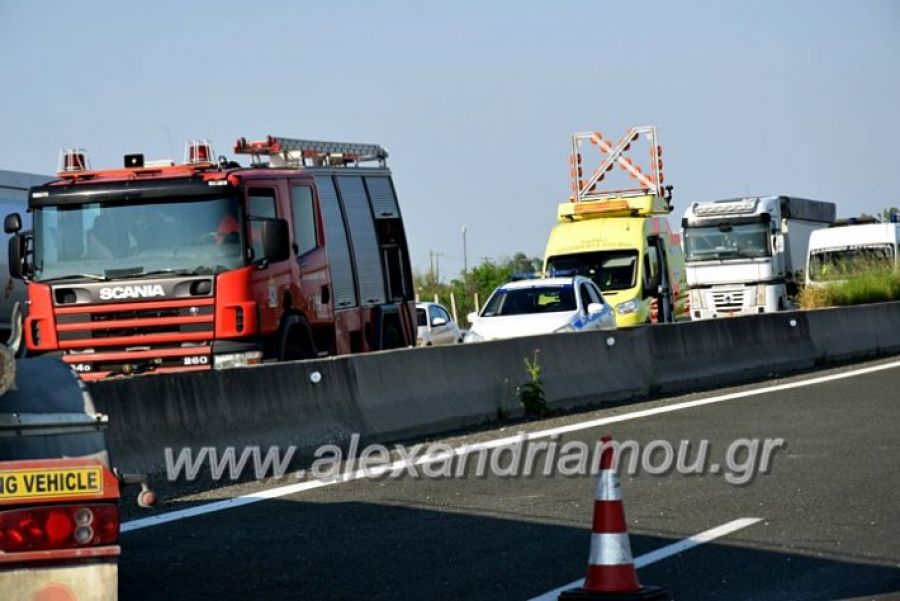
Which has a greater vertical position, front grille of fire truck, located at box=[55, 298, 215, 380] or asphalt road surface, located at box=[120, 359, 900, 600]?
front grille of fire truck, located at box=[55, 298, 215, 380]

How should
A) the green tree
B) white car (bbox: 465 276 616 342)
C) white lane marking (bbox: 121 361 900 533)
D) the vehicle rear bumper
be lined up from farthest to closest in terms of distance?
the green tree → white car (bbox: 465 276 616 342) → white lane marking (bbox: 121 361 900 533) → the vehicle rear bumper

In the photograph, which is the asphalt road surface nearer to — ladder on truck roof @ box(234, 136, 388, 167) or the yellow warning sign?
the yellow warning sign

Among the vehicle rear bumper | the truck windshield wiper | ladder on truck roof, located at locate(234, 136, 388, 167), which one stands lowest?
the vehicle rear bumper

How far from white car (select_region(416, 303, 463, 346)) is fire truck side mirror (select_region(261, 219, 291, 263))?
1698 centimetres

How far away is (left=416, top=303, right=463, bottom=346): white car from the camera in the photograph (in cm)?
3612

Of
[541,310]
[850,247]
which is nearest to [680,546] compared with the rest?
[541,310]

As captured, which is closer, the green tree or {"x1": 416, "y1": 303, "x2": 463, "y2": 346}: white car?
{"x1": 416, "y1": 303, "x2": 463, "y2": 346}: white car

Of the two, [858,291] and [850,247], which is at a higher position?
[850,247]

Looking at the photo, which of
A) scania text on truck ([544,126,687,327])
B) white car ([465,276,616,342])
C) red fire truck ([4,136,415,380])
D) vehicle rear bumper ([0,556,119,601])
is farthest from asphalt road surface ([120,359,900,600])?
scania text on truck ([544,126,687,327])

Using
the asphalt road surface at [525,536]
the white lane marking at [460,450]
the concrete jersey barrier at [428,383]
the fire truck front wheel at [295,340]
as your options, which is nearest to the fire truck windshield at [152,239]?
the fire truck front wheel at [295,340]

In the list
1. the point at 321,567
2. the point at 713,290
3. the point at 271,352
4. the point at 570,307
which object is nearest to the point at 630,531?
the point at 321,567

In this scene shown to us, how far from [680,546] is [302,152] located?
12877mm

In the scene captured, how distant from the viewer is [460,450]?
1464 centimetres

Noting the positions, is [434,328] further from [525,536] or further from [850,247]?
[525,536]
